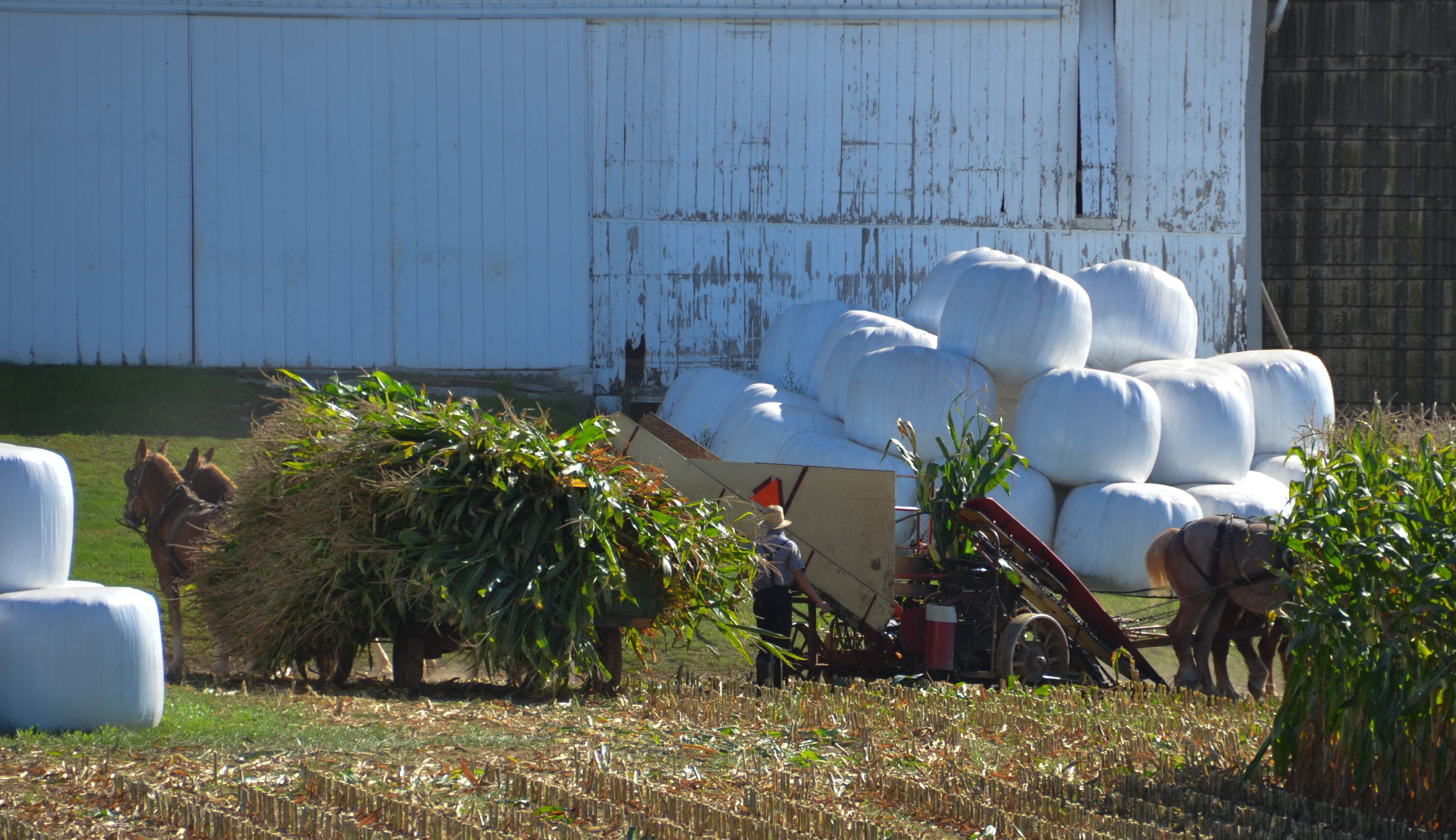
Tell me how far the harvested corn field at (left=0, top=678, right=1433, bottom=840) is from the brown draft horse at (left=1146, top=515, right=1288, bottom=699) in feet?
7.43

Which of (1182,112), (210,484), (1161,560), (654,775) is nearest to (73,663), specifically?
(654,775)

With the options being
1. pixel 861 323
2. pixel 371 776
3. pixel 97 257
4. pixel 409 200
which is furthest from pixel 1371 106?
pixel 371 776

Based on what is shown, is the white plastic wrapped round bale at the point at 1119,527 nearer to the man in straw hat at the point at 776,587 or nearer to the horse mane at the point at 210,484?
the man in straw hat at the point at 776,587

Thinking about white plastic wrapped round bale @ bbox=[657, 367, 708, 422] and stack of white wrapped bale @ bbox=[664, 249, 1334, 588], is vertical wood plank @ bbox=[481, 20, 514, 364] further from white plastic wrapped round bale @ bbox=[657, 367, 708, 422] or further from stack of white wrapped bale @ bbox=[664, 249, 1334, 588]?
stack of white wrapped bale @ bbox=[664, 249, 1334, 588]

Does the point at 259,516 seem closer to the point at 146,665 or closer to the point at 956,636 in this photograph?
the point at 146,665

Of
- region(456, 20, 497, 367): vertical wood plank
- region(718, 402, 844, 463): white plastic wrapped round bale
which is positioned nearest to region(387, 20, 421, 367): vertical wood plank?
region(456, 20, 497, 367): vertical wood plank

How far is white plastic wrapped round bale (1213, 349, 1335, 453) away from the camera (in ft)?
45.2

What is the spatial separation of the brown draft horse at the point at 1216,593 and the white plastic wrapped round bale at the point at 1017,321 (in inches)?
136

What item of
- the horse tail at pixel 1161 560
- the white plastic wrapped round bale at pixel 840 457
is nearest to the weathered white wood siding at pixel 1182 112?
A: the white plastic wrapped round bale at pixel 840 457

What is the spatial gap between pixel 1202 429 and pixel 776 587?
6445 millimetres

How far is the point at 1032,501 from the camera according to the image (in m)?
12.6

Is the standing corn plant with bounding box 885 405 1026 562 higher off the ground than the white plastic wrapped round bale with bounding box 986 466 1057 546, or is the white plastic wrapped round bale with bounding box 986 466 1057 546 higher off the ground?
the standing corn plant with bounding box 885 405 1026 562

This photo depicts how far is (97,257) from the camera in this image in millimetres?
17406

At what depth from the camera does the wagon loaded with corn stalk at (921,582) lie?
849 centimetres
